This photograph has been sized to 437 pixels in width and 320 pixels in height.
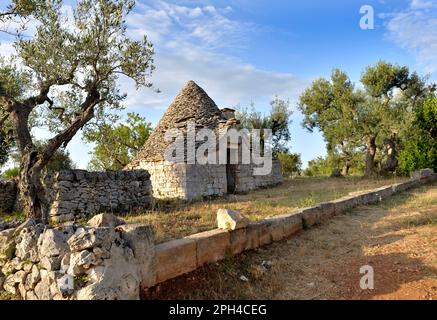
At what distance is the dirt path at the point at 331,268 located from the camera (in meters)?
4.00

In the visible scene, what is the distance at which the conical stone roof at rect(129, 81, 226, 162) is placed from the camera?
1584cm

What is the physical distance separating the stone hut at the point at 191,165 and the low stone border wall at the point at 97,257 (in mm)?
9336

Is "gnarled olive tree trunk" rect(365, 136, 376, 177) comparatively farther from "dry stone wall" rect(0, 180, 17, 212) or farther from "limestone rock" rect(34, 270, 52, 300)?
"limestone rock" rect(34, 270, 52, 300)

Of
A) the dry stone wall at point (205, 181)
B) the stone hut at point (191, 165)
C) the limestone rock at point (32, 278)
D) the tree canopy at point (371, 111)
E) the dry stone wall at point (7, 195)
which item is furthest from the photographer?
the tree canopy at point (371, 111)

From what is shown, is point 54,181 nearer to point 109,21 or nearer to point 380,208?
point 109,21

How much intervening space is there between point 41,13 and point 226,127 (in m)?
8.93

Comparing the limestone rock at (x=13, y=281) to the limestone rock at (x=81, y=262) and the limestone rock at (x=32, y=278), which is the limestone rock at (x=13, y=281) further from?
the limestone rock at (x=81, y=262)

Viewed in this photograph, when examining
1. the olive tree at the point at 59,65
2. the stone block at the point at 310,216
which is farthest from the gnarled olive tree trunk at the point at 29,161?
the stone block at the point at 310,216

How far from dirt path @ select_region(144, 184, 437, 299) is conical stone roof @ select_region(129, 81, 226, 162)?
10.1m

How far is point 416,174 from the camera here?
16188 millimetres

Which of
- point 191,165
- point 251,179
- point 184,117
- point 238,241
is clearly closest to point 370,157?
point 251,179

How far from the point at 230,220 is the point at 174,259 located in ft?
4.10

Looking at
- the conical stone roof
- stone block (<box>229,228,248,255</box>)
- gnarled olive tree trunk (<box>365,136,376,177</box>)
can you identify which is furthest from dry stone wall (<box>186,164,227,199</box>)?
gnarled olive tree trunk (<box>365,136,376,177</box>)

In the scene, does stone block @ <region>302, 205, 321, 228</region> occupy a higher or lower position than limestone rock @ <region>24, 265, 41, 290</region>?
higher
